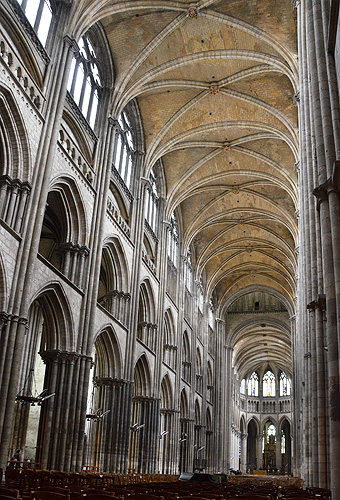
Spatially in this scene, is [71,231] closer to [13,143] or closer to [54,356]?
[54,356]

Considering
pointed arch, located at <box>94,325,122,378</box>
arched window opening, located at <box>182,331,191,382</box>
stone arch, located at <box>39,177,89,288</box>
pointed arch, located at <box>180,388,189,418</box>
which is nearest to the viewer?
→ stone arch, located at <box>39,177,89,288</box>

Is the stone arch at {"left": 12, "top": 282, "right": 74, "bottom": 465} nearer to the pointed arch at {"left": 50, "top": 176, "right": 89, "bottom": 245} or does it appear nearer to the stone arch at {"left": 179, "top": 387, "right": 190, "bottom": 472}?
the pointed arch at {"left": 50, "top": 176, "right": 89, "bottom": 245}

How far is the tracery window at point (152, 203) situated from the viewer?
3112 cm

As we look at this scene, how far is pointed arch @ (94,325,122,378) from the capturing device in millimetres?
23641

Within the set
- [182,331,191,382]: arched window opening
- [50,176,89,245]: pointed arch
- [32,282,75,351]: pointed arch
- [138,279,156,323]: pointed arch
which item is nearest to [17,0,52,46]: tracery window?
[50,176,89,245]: pointed arch

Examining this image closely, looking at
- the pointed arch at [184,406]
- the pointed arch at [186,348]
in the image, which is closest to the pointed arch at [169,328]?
the pointed arch at [186,348]

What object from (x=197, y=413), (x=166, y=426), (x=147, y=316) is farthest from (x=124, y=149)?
(x=197, y=413)

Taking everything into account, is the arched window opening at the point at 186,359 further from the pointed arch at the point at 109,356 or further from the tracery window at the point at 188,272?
the pointed arch at the point at 109,356

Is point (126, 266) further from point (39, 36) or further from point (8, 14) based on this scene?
point (8, 14)

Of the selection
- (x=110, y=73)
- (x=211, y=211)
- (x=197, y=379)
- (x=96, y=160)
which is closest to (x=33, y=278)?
(x=96, y=160)

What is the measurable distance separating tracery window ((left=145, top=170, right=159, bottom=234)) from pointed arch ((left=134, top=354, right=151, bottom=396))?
8.32 metres

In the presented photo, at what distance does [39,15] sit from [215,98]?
40.9 feet

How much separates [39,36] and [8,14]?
9.08 ft

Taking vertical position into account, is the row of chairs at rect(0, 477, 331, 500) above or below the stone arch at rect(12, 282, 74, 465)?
below
